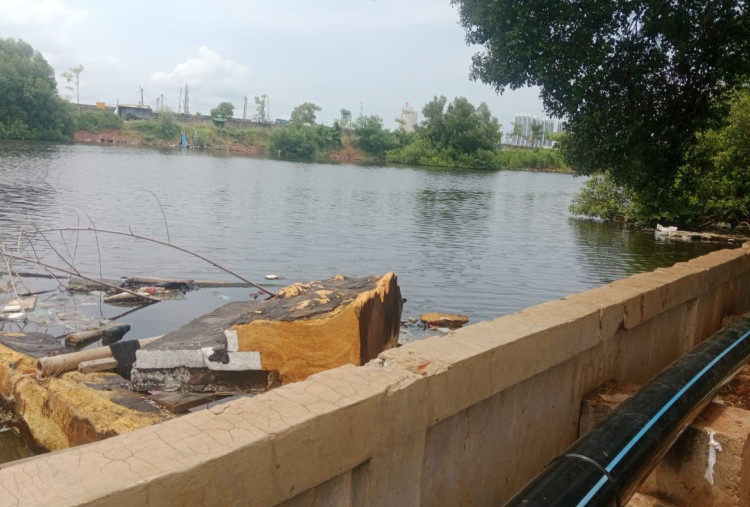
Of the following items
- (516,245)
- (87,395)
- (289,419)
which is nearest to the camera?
(289,419)

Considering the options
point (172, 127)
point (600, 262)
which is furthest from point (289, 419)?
point (172, 127)

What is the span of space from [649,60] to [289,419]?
11160mm

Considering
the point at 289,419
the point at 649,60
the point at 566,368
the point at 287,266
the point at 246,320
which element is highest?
the point at 649,60

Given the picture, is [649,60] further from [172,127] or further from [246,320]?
[172,127]

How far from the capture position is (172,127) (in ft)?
302

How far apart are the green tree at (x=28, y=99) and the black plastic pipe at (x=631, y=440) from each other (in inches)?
2995

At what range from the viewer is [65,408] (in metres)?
6.20

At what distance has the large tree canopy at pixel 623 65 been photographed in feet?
35.6

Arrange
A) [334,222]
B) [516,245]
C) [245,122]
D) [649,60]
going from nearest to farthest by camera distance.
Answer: [649,60]
[516,245]
[334,222]
[245,122]

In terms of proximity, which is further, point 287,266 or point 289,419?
point 287,266

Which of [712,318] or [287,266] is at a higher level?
[712,318]

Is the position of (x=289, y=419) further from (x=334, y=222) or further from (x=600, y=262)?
(x=334, y=222)

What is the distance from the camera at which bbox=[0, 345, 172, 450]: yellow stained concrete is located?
590 centimetres

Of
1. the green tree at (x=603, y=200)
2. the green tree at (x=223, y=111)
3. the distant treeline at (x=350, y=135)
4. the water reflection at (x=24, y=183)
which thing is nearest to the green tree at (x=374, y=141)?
the distant treeline at (x=350, y=135)
